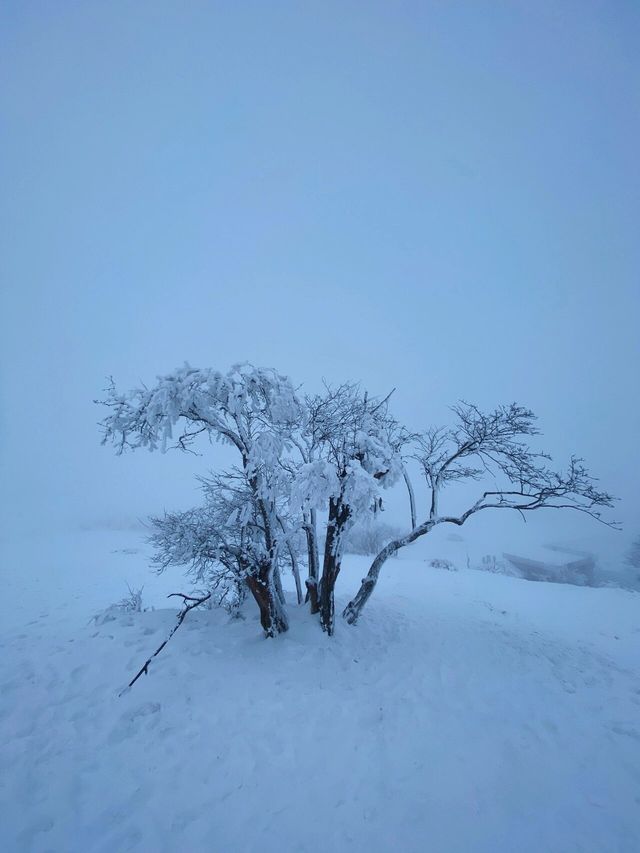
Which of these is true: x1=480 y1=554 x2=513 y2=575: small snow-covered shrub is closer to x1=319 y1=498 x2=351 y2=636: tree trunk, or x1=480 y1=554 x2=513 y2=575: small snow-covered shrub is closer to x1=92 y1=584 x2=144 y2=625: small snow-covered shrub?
x1=319 y1=498 x2=351 y2=636: tree trunk

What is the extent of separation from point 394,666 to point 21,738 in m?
6.67

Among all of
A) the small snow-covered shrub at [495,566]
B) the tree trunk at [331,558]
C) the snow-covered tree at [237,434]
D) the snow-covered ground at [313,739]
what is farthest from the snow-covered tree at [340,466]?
the small snow-covered shrub at [495,566]

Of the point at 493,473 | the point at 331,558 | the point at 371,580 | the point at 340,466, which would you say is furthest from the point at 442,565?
the point at 340,466

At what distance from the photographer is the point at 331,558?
8.59 metres

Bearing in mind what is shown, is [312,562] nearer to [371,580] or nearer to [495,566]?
[371,580]

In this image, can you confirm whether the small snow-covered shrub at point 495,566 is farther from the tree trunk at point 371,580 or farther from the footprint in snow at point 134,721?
the footprint in snow at point 134,721

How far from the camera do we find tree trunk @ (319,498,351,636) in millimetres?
8406

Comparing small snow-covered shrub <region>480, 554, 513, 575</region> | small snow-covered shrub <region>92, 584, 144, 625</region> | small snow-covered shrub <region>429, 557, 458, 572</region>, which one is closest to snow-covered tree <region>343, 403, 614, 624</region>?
small snow-covered shrub <region>92, 584, 144, 625</region>

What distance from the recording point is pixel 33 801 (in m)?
4.13

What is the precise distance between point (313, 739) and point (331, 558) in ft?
12.0

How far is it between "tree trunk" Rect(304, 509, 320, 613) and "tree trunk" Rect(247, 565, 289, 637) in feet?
3.38

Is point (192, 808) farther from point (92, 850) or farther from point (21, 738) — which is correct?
point (21, 738)

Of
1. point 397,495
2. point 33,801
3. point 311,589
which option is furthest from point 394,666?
point 397,495

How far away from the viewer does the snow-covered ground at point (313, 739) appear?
159 inches
